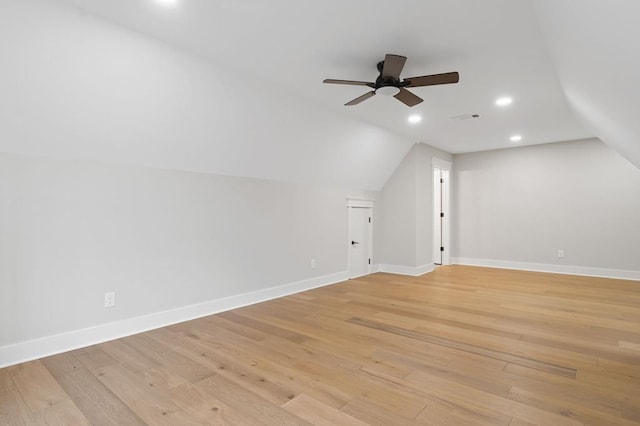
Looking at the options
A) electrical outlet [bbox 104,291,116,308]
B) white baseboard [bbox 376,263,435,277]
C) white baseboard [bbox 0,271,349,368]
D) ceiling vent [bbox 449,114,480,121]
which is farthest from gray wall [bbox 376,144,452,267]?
electrical outlet [bbox 104,291,116,308]

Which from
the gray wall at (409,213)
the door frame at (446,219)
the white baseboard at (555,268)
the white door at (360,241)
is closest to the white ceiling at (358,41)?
the gray wall at (409,213)

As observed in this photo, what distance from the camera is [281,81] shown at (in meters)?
3.48

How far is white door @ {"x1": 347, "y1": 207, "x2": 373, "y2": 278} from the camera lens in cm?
601

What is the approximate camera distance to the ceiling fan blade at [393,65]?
2.52 m

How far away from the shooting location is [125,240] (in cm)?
321

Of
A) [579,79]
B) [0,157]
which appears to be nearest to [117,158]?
[0,157]

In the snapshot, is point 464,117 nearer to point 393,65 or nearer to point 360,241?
point 393,65

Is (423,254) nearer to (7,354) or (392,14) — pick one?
(392,14)

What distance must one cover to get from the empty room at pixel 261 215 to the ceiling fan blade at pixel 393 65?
0.03 m

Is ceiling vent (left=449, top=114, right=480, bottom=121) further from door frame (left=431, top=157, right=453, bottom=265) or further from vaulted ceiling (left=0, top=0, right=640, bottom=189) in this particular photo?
door frame (left=431, top=157, right=453, bottom=265)

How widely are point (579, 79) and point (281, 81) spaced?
8.86 ft

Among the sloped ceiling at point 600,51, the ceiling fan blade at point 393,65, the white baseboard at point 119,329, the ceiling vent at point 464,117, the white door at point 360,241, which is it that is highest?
the ceiling vent at point 464,117

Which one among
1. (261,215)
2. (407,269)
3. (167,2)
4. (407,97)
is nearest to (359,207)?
(407,269)

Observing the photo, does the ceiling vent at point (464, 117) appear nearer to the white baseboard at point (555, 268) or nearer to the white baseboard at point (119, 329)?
the white baseboard at point (119, 329)
